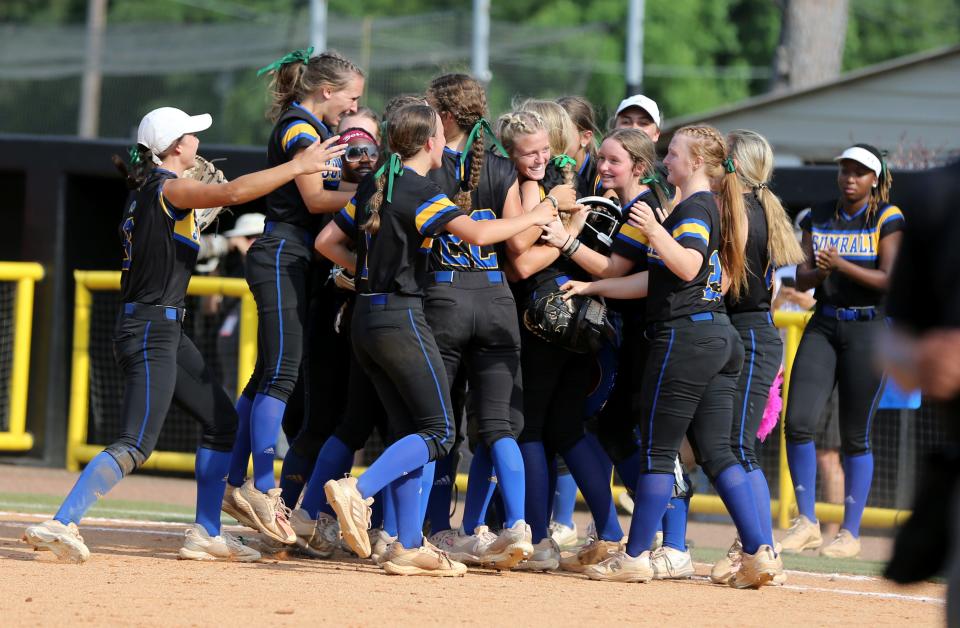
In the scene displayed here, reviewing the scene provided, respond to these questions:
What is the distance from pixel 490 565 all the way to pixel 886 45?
31.6 metres

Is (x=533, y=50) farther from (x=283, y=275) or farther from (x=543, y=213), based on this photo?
(x=543, y=213)

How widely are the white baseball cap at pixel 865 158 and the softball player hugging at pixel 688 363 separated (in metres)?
1.43

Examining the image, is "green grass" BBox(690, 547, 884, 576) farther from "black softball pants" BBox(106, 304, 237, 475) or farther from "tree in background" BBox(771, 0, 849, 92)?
"tree in background" BBox(771, 0, 849, 92)

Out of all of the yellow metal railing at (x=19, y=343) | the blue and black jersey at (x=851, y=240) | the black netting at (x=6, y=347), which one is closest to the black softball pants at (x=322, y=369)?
the blue and black jersey at (x=851, y=240)

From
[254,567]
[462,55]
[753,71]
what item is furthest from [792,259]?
[753,71]

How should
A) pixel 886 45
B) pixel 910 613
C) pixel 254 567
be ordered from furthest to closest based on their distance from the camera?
pixel 886 45 < pixel 254 567 < pixel 910 613

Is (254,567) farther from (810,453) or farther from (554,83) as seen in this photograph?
(554,83)

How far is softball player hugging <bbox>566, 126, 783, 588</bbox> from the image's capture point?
18.1 feet

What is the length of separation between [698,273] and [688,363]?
37cm

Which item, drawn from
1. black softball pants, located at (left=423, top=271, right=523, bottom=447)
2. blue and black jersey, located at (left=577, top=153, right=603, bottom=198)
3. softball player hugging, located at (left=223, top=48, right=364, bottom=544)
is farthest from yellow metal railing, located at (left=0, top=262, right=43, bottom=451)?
black softball pants, located at (left=423, top=271, right=523, bottom=447)

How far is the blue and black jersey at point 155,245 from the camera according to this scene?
5.63 m

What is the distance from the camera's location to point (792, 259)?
20.8ft

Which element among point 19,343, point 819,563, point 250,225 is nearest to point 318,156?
point 819,563

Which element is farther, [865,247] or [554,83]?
[554,83]
